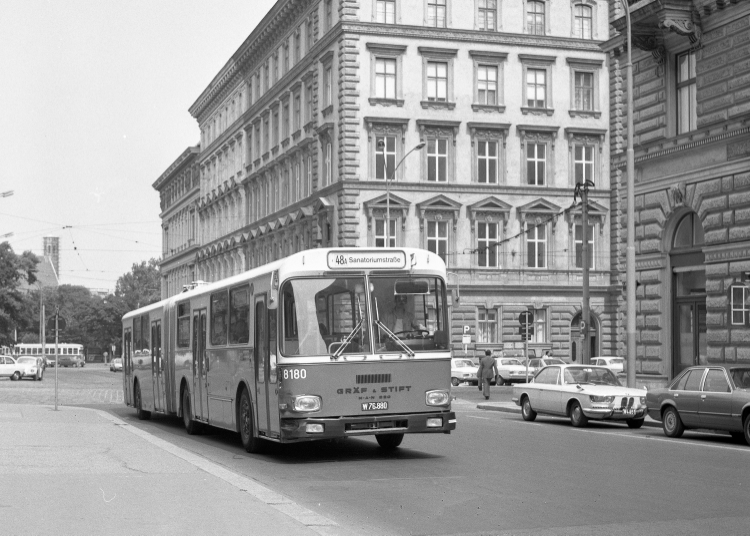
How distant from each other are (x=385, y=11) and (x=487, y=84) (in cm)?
691

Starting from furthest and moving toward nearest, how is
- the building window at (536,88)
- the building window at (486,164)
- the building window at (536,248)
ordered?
the building window at (536,88) < the building window at (536,248) < the building window at (486,164)

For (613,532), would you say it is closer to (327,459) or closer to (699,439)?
(327,459)

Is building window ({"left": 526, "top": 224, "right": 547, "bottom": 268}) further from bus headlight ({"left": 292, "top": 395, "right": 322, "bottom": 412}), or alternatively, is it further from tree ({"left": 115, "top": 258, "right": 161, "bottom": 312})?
tree ({"left": 115, "top": 258, "right": 161, "bottom": 312})

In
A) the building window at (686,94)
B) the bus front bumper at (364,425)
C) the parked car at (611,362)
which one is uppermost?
the building window at (686,94)

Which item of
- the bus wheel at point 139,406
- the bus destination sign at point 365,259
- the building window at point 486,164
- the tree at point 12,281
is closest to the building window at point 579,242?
the building window at point 486,164

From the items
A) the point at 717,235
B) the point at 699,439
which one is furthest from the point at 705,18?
the point at 699,439

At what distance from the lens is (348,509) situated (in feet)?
38.5

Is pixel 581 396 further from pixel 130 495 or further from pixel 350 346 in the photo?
pixel 130 495

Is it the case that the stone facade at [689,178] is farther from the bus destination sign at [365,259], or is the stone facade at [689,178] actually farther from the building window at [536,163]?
the building window at [536,163]

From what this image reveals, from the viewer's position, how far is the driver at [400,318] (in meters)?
16.8

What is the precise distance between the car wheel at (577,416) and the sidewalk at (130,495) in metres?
10.3

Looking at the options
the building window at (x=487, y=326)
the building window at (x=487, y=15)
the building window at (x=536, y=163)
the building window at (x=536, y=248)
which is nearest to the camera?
the building window at (x=487, y=326)

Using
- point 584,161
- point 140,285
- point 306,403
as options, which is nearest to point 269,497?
point 306,403

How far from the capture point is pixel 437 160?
63.5 meters
